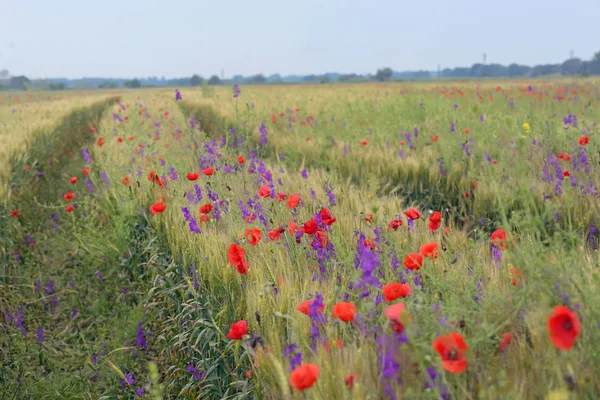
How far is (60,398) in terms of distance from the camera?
263 centimetres

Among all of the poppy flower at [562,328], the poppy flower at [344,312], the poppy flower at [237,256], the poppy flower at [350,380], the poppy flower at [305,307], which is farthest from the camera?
the poppy flower at [237,256]

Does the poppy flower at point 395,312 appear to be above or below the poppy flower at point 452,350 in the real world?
above

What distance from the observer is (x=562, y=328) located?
1035 millimetres

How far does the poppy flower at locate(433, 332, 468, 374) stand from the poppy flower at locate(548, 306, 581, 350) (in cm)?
18

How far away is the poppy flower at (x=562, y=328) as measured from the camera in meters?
1.01

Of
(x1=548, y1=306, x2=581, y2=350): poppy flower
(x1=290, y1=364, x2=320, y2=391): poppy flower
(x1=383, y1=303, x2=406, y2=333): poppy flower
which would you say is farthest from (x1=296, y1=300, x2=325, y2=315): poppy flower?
(x1=548, y1=306, x2=581, y2=350): poppy flower

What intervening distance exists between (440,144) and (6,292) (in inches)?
172

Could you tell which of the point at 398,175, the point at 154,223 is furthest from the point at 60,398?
the point at 398,175

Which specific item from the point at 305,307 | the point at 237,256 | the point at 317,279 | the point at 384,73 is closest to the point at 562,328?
the point at 305,307

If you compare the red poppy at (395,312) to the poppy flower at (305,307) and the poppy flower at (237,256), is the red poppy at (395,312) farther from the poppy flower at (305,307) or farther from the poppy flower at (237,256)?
the poppy flower at (237,256)

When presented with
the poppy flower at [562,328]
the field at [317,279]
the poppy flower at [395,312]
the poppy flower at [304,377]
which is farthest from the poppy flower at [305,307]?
the poppy flower at [562,328]

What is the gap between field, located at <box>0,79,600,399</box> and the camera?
49.9 inches

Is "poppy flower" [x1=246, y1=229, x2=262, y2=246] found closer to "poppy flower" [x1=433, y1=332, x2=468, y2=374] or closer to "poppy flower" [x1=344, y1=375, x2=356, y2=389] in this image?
"poppy flower" [x1=344, y1=375, x2=356, y2=389]

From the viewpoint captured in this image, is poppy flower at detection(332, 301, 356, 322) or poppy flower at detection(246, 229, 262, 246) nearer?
poppy flower at detection(332, 301, 356, 322)
